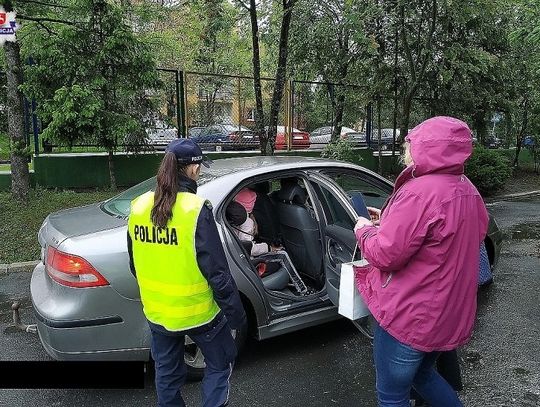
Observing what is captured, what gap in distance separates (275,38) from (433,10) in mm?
3268

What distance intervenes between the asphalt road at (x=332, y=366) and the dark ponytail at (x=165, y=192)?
58.8 inches

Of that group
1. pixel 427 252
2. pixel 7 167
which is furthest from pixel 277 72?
pixel 427 252

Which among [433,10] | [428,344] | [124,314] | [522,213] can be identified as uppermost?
[433,10]

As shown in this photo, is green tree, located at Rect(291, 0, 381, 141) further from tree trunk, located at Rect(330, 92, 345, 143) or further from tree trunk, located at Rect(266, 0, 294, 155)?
tree trunk, located at Rect(266, 0, 294, 155)

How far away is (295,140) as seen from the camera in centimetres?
1198

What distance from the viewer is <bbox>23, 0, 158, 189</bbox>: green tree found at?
768 centimetres

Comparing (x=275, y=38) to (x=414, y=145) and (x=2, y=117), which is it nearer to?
(x=2, y=117)

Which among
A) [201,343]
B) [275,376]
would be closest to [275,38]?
[275,376]

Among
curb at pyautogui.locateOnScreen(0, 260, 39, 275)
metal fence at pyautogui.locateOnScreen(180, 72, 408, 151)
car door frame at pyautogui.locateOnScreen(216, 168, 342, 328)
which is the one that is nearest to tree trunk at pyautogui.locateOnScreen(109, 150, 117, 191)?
metal fence at pyautogui.locateOnScreen(180, 72, 408, 151)

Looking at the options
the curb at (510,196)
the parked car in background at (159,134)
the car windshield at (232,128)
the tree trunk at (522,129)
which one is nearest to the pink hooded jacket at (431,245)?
the parked car in background at (159,134)

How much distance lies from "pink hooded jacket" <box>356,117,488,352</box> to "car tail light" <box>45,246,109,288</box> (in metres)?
1.64

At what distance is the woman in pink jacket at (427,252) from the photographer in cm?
197

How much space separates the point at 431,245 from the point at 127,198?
251 cm

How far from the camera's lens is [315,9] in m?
12.0
